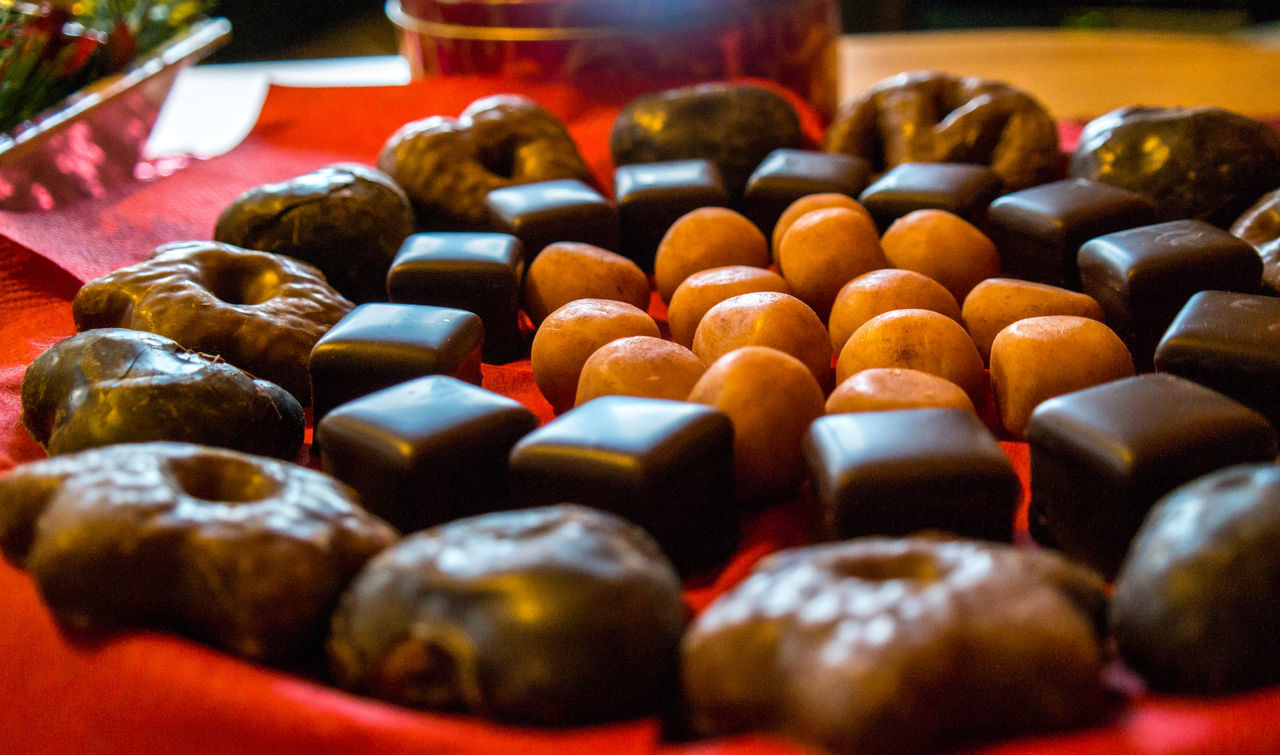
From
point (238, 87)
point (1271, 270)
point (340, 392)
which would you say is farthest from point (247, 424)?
point (238, 87)

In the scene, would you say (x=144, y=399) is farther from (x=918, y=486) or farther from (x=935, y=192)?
(x=935, y=192)

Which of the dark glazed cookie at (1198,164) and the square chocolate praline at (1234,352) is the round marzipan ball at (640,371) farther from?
the dark glazed cookie at (1198,164)

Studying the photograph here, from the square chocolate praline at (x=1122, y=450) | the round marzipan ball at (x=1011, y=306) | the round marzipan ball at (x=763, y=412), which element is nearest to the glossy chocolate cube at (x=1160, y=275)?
the round marzipan ball at (x=1011, y=306)

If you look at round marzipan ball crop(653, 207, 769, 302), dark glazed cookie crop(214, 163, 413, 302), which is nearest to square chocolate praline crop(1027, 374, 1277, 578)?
round marzipan ball crop(653, 207, 769, 302)

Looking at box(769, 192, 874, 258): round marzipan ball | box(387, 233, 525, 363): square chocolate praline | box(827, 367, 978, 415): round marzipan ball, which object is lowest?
box(827, 367, 978, 415): round marzipan ball

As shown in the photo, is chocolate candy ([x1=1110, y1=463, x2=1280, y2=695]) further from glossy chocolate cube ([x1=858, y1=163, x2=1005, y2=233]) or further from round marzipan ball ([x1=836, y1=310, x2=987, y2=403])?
glossy chocolate cube ([x1=858, y1=163, x2=1005, y2=233])

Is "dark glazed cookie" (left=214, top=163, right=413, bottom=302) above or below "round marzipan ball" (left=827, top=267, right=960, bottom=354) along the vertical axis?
above
